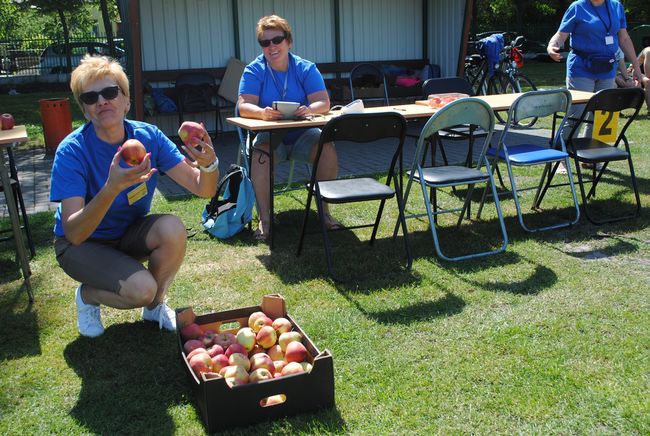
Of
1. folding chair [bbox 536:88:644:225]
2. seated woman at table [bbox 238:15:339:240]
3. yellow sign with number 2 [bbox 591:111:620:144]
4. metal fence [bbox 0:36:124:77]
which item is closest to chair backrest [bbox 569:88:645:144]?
folding chair [bbox 536:88:644:225]

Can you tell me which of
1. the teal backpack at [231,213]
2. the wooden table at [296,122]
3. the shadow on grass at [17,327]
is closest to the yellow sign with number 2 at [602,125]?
the wooden table at [296,122]

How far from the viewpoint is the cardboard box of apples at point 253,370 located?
265 cm

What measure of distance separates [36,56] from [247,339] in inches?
862

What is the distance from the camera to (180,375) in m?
3.16

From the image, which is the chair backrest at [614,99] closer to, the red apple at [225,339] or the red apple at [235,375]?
the red apple at [225,339]

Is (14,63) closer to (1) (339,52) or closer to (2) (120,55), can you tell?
(2) (120,55)

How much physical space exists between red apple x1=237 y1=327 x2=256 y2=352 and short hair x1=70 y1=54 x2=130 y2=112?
4.24 ft

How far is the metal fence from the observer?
21641 mm

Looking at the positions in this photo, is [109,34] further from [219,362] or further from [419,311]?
[219,362]

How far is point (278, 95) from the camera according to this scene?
5309 mm

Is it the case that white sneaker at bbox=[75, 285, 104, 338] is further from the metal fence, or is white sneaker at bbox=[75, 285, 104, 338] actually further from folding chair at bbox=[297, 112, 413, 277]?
the metal fence

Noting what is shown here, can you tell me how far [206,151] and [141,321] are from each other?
3.88 feet

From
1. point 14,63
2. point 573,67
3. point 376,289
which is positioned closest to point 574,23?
point 573,67

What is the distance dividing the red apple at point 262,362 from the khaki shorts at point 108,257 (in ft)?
2.50
